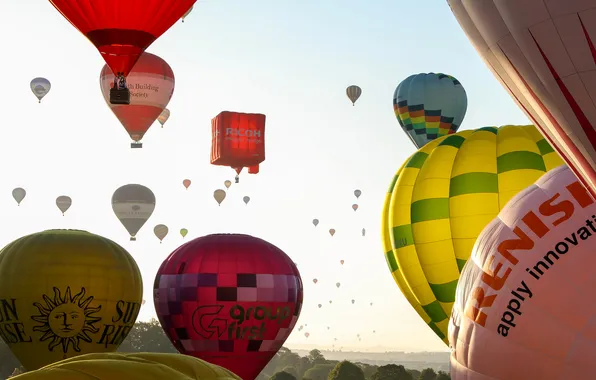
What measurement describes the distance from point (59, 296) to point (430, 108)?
40.9 ft

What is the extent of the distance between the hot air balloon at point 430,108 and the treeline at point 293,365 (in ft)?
64.6

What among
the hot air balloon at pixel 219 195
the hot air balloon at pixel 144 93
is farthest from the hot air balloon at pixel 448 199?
the hot air balloon at pixel 219 195

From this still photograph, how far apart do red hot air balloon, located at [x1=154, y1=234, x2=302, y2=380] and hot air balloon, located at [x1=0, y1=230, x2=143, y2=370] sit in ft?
3.99

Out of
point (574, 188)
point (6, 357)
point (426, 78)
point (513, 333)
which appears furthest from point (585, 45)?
point (6, 357)

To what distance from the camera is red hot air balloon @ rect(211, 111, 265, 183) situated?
3597 cm

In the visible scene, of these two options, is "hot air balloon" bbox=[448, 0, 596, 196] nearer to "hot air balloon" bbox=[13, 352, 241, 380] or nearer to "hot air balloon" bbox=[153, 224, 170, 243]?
"hot air balloon" bbox=[13, 352, 241, 380]

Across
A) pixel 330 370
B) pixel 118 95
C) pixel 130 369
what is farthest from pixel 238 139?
pixel 330 370

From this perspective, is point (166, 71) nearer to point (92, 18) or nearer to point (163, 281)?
point (163, 281)

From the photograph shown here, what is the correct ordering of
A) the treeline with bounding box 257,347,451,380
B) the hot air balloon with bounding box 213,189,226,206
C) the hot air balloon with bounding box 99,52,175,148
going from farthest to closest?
the treeline with bounding box 257,347,451,380, the hot air balloon with bounding box 213,189,226,206, the hot air balloon with bounding box 99,52,175,148

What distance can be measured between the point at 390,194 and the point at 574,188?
962 centimetres

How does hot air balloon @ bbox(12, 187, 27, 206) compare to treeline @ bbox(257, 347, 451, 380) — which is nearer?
hot air balloon @ bbox(12, 187, 27, 206)

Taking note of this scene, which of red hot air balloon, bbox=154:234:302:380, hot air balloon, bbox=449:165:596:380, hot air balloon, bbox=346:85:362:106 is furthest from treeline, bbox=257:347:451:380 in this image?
hot air balloon, bbox=449:165:596:380

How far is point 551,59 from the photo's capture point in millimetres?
10680

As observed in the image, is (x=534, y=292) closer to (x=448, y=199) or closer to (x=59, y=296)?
(x=448, y=199)
